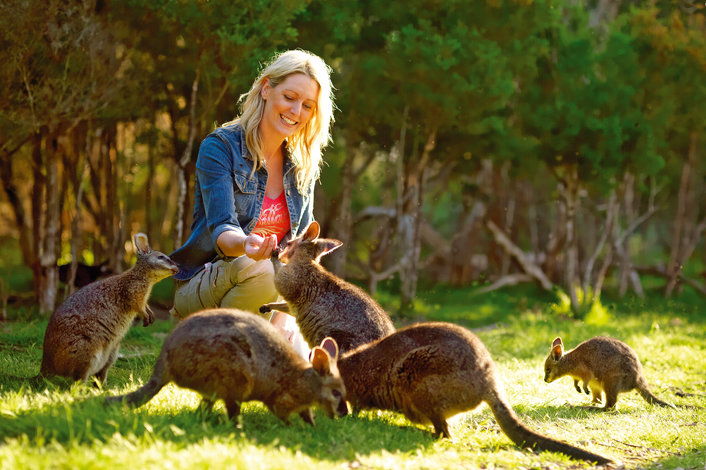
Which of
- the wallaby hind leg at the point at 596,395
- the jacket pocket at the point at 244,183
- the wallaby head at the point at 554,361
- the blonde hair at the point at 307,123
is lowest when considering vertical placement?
the wallaby hind leg at the point at 596,395

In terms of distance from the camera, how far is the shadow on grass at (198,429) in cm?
388

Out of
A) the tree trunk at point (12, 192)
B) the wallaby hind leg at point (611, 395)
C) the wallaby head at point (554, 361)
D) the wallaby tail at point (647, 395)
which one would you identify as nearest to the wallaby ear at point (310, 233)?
the wallaby head at point (554, 361)

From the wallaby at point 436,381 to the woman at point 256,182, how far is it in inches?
56.1

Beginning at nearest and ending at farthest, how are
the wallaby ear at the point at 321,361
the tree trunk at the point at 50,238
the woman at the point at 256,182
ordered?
1. the wallaby ear at the point at 321,361
2. the woman at the point at 256,182
3. the tree trunk at the point at 50,238

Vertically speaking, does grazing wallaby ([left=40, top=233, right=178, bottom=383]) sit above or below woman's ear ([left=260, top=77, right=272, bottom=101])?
below

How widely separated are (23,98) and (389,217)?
872 cm

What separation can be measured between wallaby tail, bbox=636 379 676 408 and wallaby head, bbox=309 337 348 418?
3.36 meters

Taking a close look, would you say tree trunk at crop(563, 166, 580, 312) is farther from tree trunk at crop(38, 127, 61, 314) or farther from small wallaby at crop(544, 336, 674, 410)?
tree trunk at crop(38, 127, 61, 314)

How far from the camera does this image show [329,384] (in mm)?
4590

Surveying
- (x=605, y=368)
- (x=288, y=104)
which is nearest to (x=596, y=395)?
(x=605, y=368)

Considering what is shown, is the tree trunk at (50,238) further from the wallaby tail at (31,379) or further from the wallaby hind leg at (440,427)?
the wallaby hind leg at (440,427)

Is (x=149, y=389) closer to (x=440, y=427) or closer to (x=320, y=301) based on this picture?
(x=320, y=301)

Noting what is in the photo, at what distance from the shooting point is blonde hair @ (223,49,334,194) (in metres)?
6.10

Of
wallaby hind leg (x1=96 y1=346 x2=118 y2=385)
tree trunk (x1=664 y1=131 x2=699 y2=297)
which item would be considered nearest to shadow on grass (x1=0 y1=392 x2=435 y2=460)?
wallaby hind leg (x1=96 y1=346 x2=118 y2=385)
